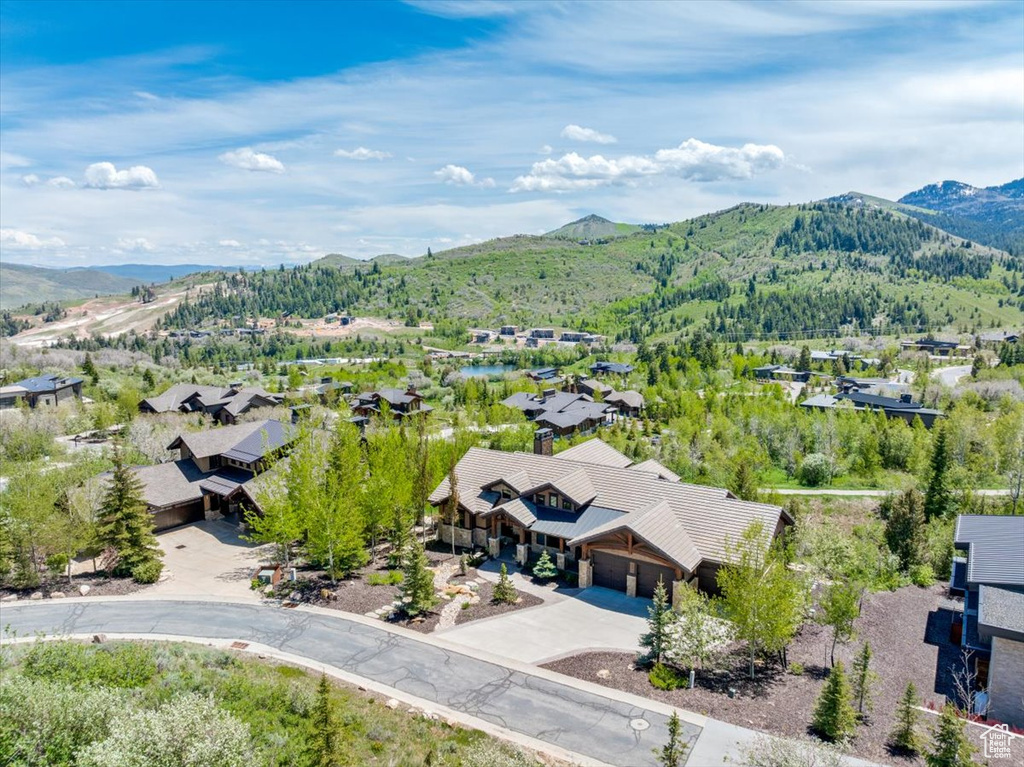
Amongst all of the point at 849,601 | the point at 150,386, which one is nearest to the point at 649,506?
the point at 849,601

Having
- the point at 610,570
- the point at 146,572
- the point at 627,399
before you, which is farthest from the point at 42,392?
the point at 610,570

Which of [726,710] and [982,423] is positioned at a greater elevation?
[982,423]

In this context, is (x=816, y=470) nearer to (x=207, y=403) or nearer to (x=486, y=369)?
(x=207, y=403)

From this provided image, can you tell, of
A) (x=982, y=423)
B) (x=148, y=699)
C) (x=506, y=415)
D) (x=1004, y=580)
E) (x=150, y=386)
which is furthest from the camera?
(x=150, y=386)

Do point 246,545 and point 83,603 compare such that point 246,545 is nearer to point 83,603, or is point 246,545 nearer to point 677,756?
point 83,603

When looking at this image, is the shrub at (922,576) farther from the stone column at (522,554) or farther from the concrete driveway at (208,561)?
the concrete driveway at (208,561)

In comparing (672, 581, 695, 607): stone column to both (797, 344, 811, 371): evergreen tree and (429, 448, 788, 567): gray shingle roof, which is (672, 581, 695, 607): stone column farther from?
(797, 344, 811, 371): evergreen tree

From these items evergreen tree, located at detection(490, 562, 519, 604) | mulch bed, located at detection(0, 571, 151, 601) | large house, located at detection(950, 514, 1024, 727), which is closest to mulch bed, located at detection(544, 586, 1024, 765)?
large house, located at detection(950, 514, 1024, 727)
